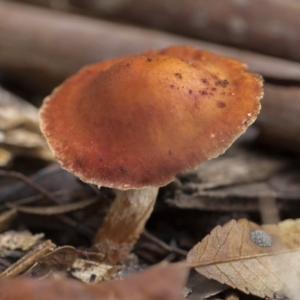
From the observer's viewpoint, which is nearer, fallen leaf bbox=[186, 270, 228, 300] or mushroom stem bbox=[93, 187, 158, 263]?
fallen leaf bbox=[186, 270, 228, 300]

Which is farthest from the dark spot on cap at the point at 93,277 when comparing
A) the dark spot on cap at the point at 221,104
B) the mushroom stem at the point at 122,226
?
the dark spot on cap at the point at 221,104

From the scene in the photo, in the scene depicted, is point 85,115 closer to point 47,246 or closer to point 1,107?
point 47,246

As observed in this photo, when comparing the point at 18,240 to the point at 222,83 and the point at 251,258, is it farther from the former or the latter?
the point at 222,83

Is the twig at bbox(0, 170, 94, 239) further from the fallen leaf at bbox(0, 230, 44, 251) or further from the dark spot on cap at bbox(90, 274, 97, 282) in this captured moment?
the dark spot on cap at bbox(90, 274, 97, 282)

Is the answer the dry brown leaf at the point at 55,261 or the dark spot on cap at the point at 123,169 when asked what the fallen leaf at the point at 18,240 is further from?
the dark spot on cap at the point at 123,169

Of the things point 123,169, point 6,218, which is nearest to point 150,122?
point 123,169

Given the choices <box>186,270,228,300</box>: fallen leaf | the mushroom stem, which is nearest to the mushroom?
the mushroom stem
